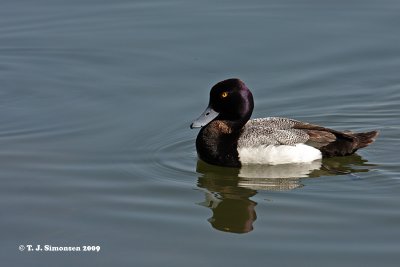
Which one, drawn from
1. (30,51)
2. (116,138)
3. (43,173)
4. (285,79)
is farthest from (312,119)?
(30,51)

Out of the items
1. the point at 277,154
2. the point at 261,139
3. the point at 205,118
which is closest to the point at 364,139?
the point at 277,154

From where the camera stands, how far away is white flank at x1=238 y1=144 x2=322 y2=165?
Answer: 11.4m

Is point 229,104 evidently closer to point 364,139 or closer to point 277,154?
point 277,154

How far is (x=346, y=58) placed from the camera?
1410 cm

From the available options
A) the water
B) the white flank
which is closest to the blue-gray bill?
the water

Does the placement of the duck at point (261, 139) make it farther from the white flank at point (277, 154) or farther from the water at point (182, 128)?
the water at point (182, 128)

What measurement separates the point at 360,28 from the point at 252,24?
69.9 inches

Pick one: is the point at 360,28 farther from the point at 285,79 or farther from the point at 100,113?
the point at 100,113

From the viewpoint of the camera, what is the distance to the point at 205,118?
1172 cm

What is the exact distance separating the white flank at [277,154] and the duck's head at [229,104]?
529mm

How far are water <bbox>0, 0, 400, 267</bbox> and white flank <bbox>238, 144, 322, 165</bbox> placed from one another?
6.1 inches

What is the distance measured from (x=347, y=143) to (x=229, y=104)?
5.04 feet

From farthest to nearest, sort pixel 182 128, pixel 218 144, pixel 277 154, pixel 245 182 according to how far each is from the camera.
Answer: pixel 182 128 → pixel 218 144 → pixel 277 154 → pixel 245 182

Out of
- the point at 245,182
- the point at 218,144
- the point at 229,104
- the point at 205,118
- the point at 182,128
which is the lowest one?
the point at 245,182
